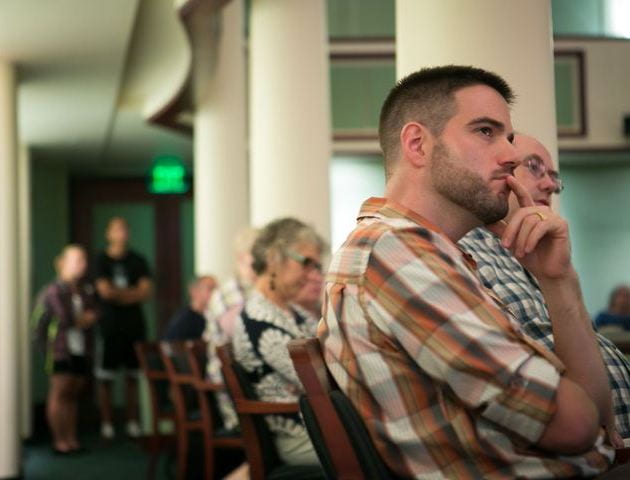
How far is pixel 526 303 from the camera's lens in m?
2.47

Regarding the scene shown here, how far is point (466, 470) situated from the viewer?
5.54 ft

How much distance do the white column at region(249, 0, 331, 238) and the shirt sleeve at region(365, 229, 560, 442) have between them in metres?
4.34

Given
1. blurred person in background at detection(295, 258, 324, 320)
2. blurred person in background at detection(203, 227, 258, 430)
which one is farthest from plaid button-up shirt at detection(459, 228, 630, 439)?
blurred person in background at detection(203, 227, 258, 430)

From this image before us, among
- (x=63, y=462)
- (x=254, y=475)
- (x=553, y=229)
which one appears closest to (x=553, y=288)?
(x=553, y=229)

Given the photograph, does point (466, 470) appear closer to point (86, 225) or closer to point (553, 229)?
point (553, 229)

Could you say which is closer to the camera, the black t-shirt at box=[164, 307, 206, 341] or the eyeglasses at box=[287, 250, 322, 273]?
the eyeglasses at box=[287, 250, 322, 273]

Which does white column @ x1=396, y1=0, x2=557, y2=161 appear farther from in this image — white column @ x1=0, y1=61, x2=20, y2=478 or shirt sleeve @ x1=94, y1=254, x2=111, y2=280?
shirt sleeve @ x1=94, y1=254, x2=111, y2=280

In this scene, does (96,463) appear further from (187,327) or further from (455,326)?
(455,326)

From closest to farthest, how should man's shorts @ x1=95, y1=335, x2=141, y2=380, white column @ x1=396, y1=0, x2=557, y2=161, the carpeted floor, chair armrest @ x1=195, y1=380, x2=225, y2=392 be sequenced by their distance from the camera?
white column @ x1=396, y1=0, x2=557, y2=161
chair armrest @ x1=195, y1=380, x2=225, y2=392
the carpeted floor
man's shorts @ x1=95, y1=335, x2=141, y2=380

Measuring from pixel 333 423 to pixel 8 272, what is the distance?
19.1 ft

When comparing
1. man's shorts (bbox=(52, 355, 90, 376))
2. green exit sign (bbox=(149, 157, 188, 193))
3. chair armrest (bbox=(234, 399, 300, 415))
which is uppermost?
green exit sign (bbox=(149, 157, 188, 193))

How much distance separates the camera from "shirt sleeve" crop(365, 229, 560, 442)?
1616mm

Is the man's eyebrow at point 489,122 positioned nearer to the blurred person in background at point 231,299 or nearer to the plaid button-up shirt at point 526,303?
the plaid button-up shirt at point 526,303

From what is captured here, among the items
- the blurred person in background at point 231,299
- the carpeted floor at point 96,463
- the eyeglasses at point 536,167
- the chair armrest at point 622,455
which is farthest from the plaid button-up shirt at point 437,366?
the carpeted floor at point 96,463
